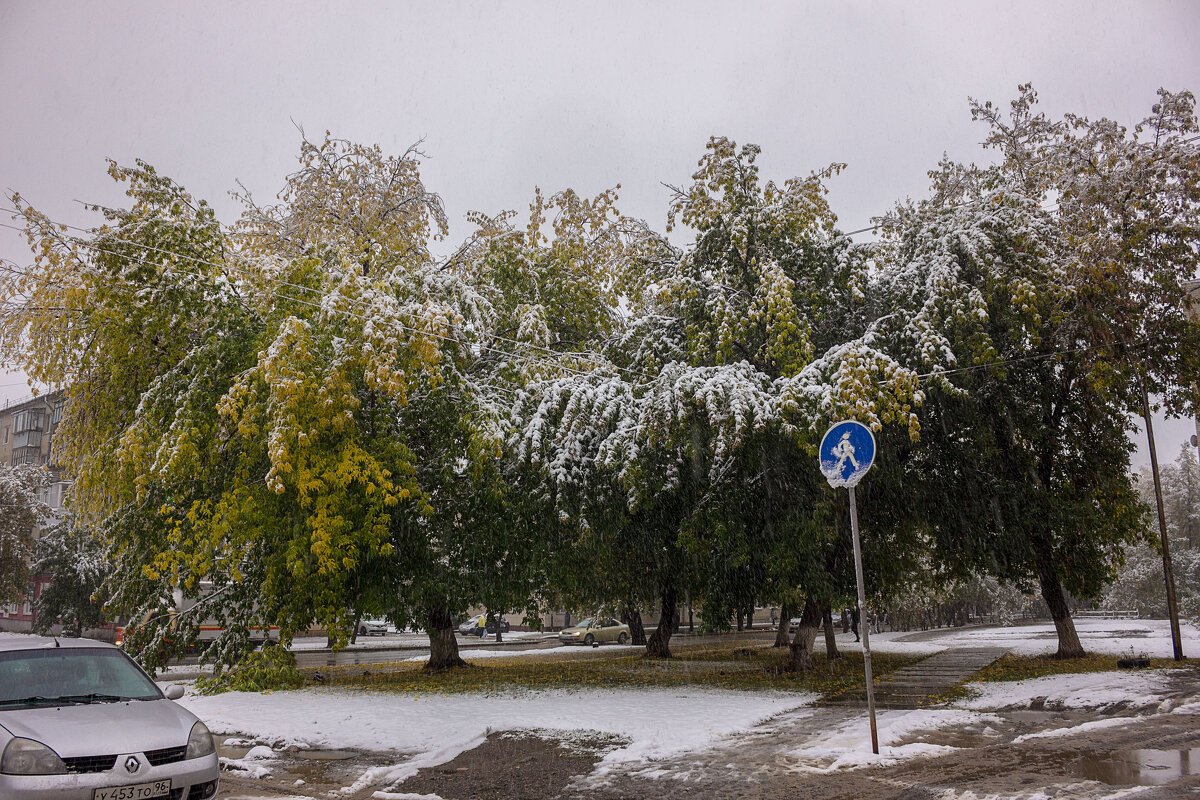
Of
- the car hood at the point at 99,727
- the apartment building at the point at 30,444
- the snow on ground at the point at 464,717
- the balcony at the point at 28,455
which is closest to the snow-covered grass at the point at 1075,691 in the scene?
the snow on ground at the point at 464,717

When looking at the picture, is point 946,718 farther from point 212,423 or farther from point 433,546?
point 212,423

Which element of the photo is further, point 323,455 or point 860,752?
point 323,455

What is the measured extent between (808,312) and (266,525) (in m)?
11.4

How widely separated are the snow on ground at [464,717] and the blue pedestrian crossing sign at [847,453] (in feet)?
11.4

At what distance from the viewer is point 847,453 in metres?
8.73

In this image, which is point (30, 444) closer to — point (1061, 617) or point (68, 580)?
point (68, 580)

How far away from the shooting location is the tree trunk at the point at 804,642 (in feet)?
54.2

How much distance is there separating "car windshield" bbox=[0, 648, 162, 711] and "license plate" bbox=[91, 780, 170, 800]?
116 cm

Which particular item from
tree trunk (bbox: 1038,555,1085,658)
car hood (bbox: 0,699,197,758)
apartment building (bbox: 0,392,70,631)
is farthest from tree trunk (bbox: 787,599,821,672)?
apartment building (bbox: 0,392,70,631)

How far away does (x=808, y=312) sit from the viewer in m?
16.6

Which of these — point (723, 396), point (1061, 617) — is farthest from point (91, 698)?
point (1061, 617)

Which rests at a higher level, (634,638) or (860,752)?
(860,752)

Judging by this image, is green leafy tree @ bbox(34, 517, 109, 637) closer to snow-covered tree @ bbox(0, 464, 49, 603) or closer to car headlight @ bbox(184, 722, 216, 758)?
snow-covered tree @ bbox(0, 464, 49, 603)

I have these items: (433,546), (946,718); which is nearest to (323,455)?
(433,546)
